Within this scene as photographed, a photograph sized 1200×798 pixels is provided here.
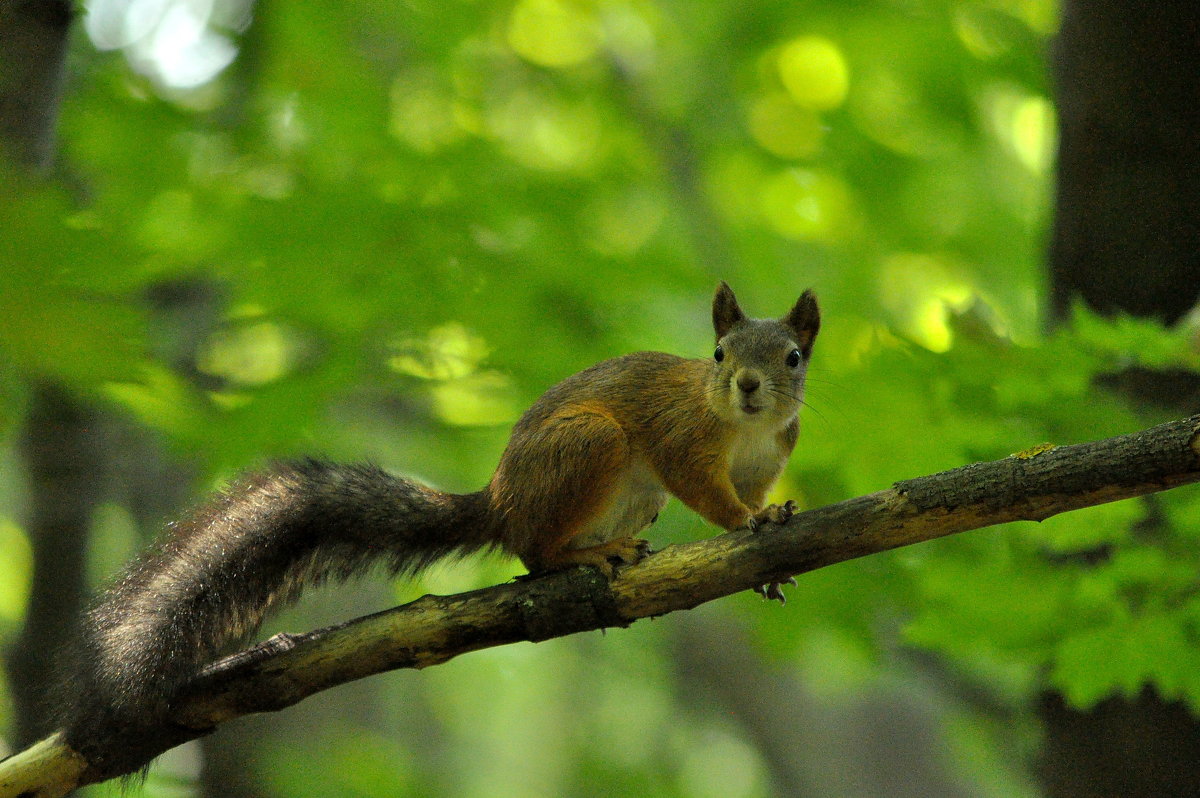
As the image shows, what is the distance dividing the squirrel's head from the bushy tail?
34.0 inches

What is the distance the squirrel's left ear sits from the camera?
3.57 metres

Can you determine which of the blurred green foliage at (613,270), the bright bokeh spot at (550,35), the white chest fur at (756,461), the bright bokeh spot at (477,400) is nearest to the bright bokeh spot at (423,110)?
the blurred green foliage at (613,270)

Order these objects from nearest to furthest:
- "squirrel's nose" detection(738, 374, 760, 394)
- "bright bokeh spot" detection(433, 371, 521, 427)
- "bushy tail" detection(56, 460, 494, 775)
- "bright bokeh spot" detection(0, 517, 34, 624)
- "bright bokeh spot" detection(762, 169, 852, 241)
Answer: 1. "bushy tail" detection(56, 460, 494, 775)
2. "squirrel's nose" detection(738, 374, 760, 394)
3. "bright bokeh spot" detection(433, 371, 521, 427)
4. "bright bokeh spot" detection(762, 169, 852, 241)
5. "bright bokeh spot" detection(0, 517, 34, 624)

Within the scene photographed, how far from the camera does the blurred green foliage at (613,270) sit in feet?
9.73

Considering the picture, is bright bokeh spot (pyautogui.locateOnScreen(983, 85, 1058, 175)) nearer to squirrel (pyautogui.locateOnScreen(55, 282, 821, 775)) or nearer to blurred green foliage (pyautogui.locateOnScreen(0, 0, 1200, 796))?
blurred green foliage (pyautogui.locateOnScreen(0, 0, 1200, 796))

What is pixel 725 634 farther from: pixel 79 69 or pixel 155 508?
pixel 79 69

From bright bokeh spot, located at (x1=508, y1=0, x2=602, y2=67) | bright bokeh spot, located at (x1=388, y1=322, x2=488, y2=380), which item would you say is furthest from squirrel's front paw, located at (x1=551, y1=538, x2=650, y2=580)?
bright bokeh spot, located at (x1=508, y1=0, x2=602, y2=67)

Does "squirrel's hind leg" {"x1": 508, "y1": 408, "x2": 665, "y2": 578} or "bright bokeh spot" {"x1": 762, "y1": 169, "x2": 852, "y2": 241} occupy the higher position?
"squirrel's hind leg" {"x1": 508, "y1": 408, "x2": 665, "y2": 578}

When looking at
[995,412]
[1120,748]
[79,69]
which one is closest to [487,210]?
[79,69]

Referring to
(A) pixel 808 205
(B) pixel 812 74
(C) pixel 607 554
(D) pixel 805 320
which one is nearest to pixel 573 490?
(C) pixel 607 554

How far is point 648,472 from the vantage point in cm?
340

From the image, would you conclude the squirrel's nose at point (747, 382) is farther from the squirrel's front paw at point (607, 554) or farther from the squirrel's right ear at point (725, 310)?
the squirrel's front paw at point (607, 554)

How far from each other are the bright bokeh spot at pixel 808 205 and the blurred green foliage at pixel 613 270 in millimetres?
30

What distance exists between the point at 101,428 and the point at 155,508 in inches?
22.0
